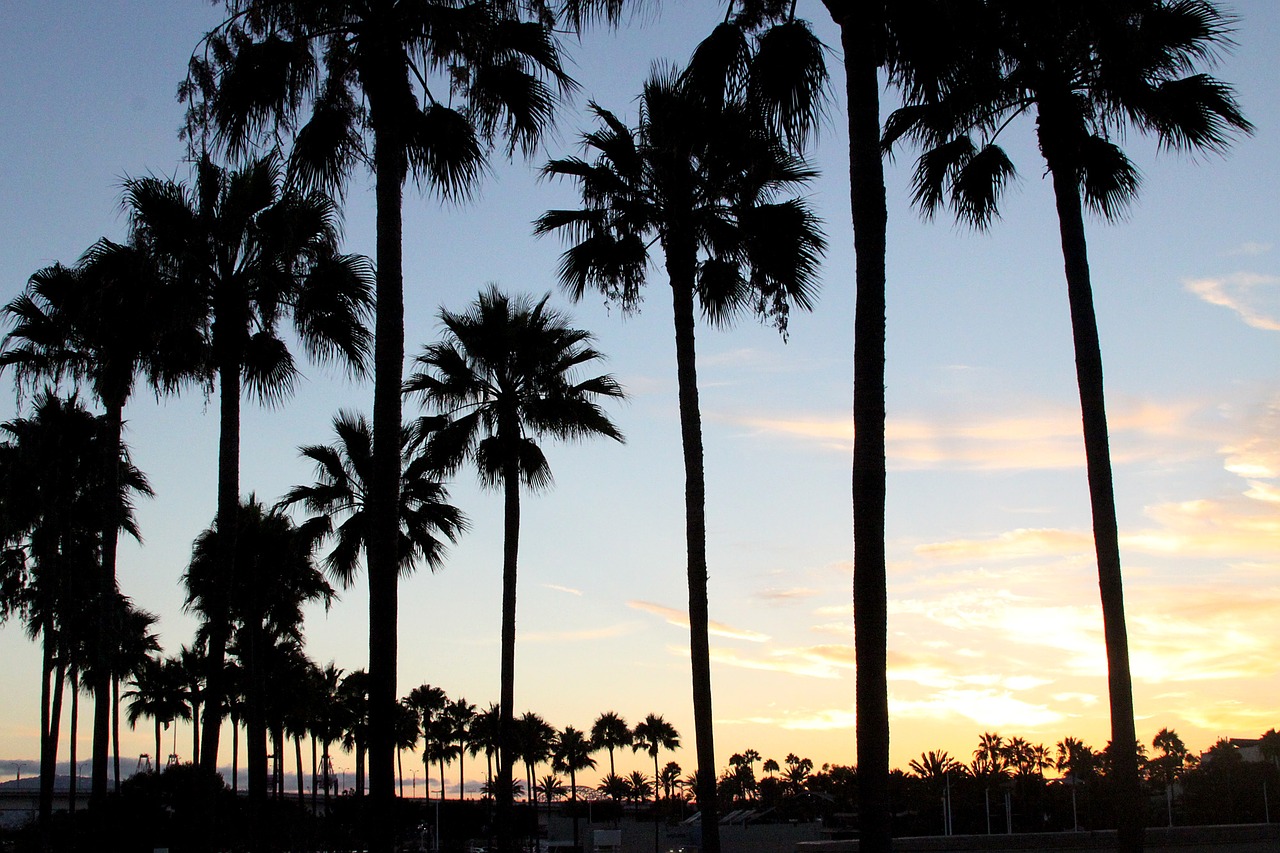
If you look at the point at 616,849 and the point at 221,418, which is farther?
the point at 616,849

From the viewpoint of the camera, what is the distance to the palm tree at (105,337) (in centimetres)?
1984

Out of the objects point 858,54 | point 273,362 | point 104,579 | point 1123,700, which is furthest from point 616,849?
point 858,54

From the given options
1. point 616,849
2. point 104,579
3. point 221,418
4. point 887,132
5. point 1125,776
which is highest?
point 887,132

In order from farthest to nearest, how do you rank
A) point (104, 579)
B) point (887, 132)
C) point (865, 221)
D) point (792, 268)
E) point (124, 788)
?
point (124, 788) → point (104, 579) → point (792, 268) → point (887, 132) → point (865, 221)

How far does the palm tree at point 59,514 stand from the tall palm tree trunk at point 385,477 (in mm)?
18019

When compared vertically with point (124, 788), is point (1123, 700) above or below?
above

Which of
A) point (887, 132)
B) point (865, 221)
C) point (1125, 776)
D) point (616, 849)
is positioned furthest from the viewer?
point (616, 849)

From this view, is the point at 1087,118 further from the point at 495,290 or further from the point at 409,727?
the point at 409,727

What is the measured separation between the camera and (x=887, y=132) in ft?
53.7

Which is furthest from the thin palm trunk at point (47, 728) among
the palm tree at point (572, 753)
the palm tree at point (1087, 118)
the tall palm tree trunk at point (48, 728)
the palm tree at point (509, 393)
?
the palm tree at point (572, 753)

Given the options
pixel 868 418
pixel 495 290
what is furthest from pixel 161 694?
pixel 868 418

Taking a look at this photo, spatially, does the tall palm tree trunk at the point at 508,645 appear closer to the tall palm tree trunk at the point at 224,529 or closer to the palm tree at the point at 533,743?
the tall palm tree trunk at the point at 224,529

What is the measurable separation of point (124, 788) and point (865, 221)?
4603 centimetres

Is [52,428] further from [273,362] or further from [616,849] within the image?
[616,849]
